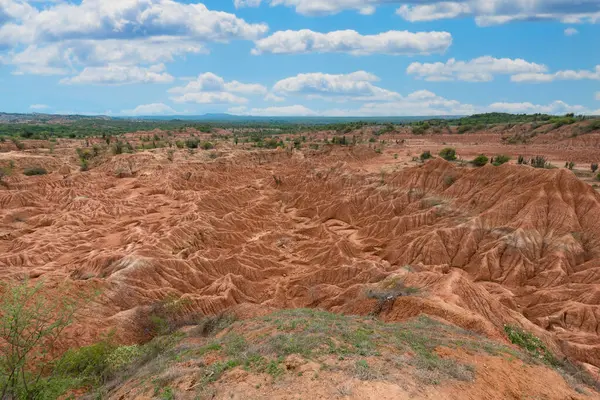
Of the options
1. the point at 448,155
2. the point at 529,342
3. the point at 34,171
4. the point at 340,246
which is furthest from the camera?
the point at 448,155

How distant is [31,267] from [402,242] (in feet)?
99.2

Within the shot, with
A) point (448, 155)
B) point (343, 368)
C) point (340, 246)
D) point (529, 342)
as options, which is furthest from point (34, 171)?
point (529, 342)

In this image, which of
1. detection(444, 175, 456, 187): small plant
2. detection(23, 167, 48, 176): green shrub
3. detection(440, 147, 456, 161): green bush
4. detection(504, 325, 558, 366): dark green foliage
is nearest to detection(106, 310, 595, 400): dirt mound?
detection(504, 325, 558, 366): dark green foliage

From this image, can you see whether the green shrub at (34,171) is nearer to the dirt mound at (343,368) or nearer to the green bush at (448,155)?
the dirt mound at (343,368)

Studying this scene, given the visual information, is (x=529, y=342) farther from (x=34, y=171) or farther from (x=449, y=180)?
(x=34, y=171)

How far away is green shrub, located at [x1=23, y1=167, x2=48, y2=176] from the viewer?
2222 inches

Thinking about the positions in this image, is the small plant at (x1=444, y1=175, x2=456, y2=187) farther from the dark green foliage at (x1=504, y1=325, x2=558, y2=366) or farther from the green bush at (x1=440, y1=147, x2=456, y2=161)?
the dark green foliage at (x1=504, y1=325, x2=558, y2=366)

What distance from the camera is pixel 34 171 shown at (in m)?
57.1

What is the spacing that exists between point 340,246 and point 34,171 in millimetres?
48772

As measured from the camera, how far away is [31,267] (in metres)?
29.4

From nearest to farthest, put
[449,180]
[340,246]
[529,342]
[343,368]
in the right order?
[343,368]
[529,342]
[340,246]
[449,180]

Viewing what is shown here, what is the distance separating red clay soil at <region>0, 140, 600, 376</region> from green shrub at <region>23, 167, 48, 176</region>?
5.53 metres

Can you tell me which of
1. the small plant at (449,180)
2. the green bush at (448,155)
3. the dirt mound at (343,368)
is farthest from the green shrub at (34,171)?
the green bush at (448,155)

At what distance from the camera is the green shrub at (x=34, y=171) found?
56438 millimetres
